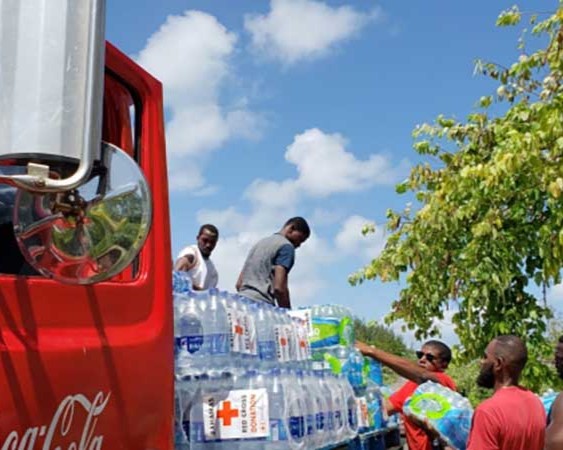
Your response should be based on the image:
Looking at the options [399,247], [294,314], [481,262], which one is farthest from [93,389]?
[399,247]

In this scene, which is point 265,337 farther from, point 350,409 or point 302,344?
point 350,409

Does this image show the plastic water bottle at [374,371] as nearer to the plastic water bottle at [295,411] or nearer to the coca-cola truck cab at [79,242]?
the plastic water bottle at [295,411]

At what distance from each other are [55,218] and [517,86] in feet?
22.7

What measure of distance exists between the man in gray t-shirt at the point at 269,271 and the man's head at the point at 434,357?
3.15 ft

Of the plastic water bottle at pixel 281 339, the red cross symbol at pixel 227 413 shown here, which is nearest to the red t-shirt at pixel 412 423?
the plastic water bottle at pixel 281 339

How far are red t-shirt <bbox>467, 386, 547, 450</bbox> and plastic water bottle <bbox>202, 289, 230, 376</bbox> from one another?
1.22 metres

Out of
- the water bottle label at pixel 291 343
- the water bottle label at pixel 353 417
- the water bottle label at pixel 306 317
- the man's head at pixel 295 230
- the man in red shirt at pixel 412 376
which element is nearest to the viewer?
the water bottle label at pixel 291 343

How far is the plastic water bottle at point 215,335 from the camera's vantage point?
3.10 m

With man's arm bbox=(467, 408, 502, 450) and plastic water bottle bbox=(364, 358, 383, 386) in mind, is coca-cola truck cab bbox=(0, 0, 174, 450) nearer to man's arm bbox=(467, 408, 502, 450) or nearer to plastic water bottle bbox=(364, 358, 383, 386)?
man's arm bbox=(467, 408, 502, 450)

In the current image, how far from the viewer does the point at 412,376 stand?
5086mm

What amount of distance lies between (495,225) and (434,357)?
79.8 inches

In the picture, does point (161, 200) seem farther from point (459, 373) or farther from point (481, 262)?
point (459, 373)

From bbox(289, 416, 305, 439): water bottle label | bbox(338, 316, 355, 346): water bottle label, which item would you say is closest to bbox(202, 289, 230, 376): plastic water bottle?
bbox(289, 416, 305, 439): water bottle label

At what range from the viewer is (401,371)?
5.06m
